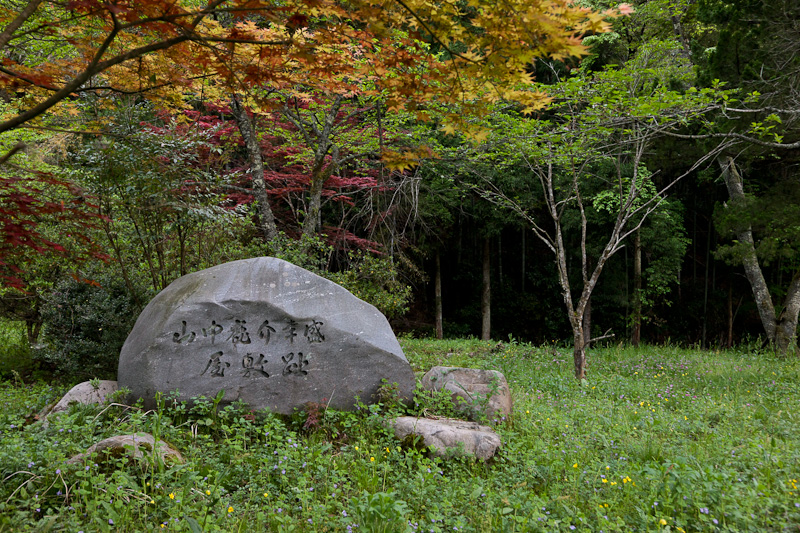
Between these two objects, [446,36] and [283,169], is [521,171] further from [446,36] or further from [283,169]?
[446,36]

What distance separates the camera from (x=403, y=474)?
342 centimetres

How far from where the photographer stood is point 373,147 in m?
9.28

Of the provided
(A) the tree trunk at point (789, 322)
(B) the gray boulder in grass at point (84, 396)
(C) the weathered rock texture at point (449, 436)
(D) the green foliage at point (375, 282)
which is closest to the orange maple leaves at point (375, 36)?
(C) the weathered rock texture at point (449, 436)

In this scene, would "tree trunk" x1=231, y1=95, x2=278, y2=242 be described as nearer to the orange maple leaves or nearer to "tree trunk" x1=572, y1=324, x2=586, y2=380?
the orange maple leaves

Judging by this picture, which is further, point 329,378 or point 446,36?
point 329,378

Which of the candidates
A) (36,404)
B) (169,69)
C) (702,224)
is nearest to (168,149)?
(169,69)

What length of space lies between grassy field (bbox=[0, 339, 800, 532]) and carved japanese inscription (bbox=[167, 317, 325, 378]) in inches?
15.1

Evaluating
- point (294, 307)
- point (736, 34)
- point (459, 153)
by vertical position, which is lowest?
point (294, 307)

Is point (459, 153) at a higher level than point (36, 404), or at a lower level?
higher

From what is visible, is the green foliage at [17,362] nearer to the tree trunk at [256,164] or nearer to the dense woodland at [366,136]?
the dense woodland at [366,136]

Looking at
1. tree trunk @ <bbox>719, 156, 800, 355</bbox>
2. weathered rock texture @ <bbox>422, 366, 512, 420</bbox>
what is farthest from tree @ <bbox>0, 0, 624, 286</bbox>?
tree trunk @ <bbox>719, 156, 800, 355</bbox>

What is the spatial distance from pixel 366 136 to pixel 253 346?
5.86 m

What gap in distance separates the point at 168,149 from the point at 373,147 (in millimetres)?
4357

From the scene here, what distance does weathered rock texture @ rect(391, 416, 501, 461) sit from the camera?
3.75m
